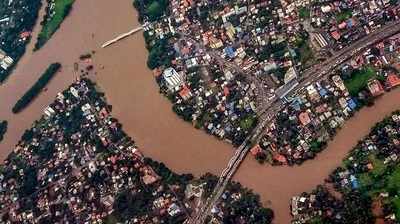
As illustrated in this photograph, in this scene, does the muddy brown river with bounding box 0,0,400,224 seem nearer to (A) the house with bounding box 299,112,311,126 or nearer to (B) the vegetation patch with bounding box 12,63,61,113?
(B) the vegetation patch with bounding box 12,63,61,113

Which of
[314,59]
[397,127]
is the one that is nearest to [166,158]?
[314,59]

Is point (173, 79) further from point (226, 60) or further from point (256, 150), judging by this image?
point (256, 150)

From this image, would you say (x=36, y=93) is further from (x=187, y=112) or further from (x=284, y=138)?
(x=284, y=138)

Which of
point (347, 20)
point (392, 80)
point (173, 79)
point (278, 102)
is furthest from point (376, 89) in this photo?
point (173, 79)

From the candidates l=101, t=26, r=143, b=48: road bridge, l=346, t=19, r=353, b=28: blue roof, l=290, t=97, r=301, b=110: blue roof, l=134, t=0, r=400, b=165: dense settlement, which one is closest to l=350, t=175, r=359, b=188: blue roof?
l=134, t=0, r=400, b=165: dense settlement

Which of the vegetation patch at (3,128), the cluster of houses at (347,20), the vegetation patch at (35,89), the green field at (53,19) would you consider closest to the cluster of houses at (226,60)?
the cluster of houses at (347,20)

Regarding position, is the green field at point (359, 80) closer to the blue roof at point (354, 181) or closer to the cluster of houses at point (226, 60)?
the cluster of houses at point (226, 60)
